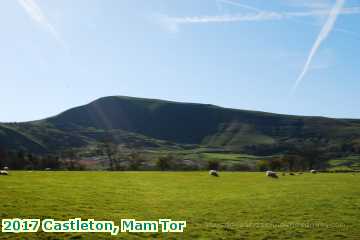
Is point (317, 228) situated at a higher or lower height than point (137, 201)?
lower

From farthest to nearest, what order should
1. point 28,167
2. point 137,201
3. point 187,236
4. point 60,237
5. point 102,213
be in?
1. point 28,167
2. point 137,201
3. point 102,213
4. point 187,236
5. point 60,237

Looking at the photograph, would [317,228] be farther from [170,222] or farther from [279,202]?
[279,202]

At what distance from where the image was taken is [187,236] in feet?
72.1

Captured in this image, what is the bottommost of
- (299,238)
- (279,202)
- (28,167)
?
(299,238)

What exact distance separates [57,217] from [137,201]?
1094 centimetres

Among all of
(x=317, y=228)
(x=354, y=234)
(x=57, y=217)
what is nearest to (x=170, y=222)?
(x=57, y=217)

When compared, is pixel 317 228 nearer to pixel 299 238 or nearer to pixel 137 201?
pixel 299 238

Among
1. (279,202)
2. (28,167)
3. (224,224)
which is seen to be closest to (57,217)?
(224,224)

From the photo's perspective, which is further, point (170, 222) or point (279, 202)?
point (279, 202)

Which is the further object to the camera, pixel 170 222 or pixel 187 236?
pixel 170 222

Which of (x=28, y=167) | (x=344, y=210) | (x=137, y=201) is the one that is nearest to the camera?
(x=344, y=210)

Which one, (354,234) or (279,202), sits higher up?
(279,202)

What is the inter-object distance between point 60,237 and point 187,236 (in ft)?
22.1

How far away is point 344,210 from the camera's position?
1227 inches
